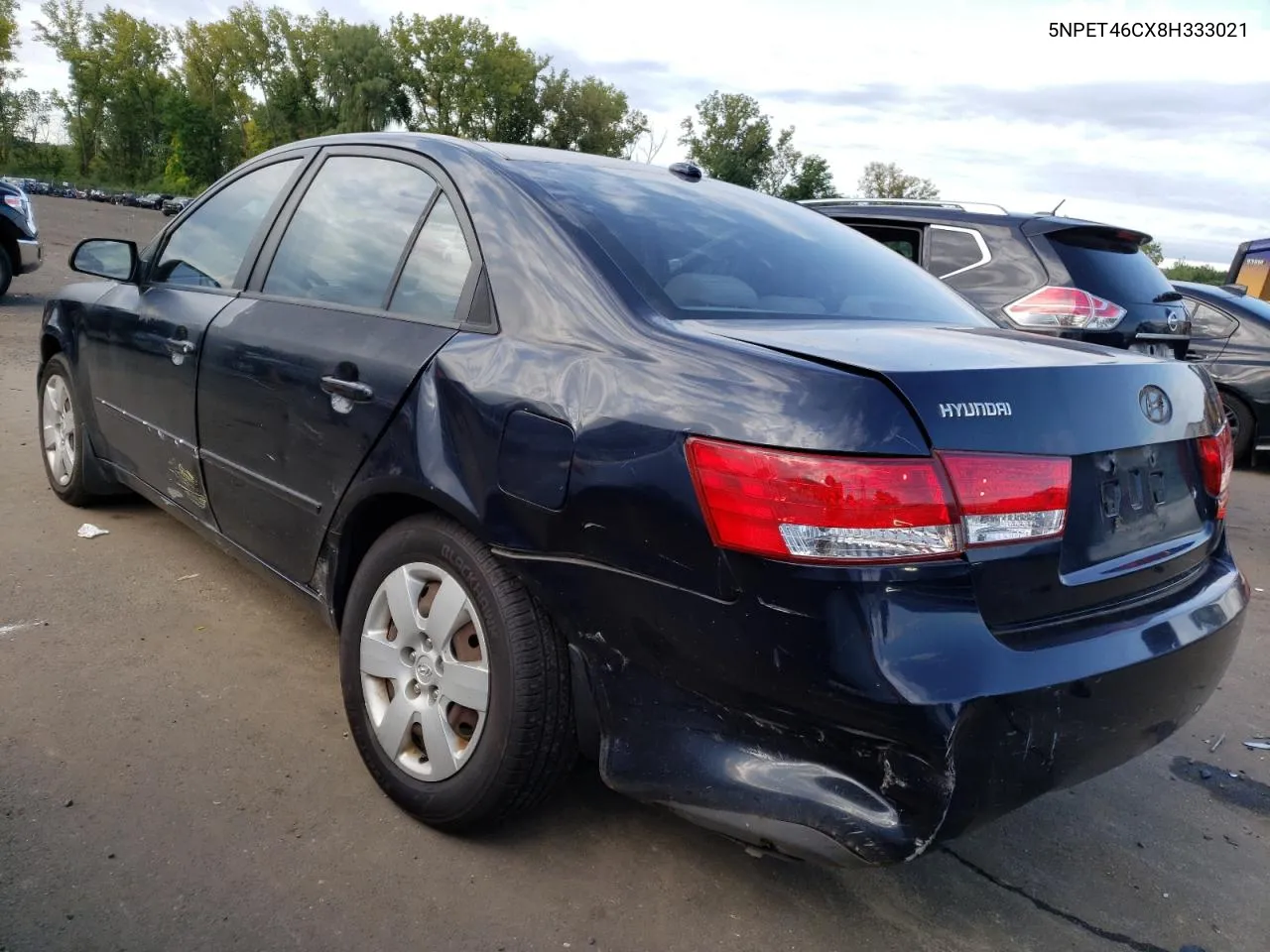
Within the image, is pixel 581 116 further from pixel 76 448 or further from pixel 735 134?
A: pixel 76 448

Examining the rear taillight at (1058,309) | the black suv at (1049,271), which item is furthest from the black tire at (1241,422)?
the rear taillight at (1058,309)

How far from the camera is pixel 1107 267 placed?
6137mm

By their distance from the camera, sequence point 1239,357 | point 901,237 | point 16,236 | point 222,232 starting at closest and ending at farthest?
point 222,232 → point 901,237 → point 1239,357 → point 16,236

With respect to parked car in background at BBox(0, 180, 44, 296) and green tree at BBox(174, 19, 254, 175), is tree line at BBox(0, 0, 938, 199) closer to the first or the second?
green tree at BBox(174, 19, 254, 175)

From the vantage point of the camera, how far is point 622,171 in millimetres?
3176

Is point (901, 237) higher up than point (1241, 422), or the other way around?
point (901, 237)

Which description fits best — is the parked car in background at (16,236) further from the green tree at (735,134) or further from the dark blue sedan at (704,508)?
the green tree at (735,134)

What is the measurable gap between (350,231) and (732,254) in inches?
45.7

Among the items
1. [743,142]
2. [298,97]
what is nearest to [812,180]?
[743,142]

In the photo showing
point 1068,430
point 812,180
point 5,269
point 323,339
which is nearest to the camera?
point 1068,430

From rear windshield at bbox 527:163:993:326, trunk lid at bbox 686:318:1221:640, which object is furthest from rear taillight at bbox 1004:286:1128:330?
trunk lid at bbox 686:318:1221:640

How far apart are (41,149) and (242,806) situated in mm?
101784

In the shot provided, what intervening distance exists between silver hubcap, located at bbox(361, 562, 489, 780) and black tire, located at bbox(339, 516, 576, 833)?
0.11 ft

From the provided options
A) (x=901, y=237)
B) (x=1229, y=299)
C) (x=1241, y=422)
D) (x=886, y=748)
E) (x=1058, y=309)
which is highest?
(x=901, y=237)
